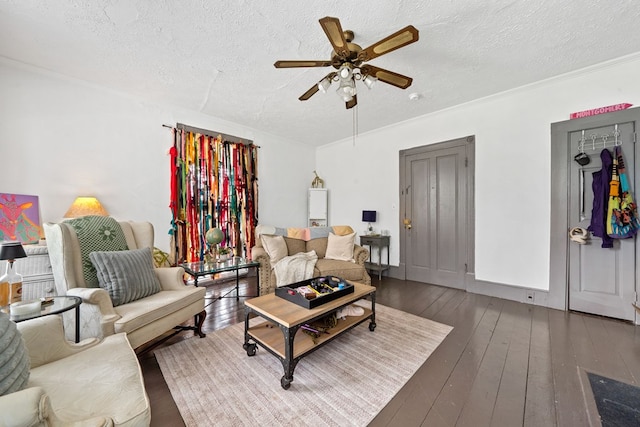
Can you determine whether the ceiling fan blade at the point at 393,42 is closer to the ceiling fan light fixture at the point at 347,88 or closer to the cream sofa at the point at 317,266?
the ceiling fan light fixture at the point at 347,88

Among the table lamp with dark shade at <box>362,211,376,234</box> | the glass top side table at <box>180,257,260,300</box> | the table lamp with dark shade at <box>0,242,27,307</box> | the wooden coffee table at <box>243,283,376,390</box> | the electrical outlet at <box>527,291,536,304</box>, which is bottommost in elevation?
the electrical outlet at <box>527,291,536,304</box>

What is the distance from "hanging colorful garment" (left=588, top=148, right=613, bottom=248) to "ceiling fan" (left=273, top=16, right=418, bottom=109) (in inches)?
93.4

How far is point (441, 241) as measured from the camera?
151 inches

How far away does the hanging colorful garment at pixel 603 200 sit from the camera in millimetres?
2543

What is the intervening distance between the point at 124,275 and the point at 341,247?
8.39 feet

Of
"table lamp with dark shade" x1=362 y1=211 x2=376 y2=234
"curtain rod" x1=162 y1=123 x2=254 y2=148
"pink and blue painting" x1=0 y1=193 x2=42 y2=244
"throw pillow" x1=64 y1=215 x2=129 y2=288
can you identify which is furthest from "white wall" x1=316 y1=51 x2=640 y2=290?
"pink and blue painting" x1=0 y1=193 x2=42 y2=244

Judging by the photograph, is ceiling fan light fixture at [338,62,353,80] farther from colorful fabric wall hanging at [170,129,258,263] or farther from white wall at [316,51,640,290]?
colorful fabric wall hanging at [170,129,258,263]

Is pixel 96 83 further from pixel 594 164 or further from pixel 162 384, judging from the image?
pixel 594 164

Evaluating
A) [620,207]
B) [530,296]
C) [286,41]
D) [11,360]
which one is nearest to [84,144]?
[286,41]

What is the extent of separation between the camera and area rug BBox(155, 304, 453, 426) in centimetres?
142

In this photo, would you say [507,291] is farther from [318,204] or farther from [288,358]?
[318,204]

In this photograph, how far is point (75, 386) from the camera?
1063 millimetres

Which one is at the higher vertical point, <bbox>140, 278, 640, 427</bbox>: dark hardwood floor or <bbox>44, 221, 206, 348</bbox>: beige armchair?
<bbox>44, 221, 206, 348</bbox>: beige armchair

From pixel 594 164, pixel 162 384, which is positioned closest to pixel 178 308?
pixel 162 384
